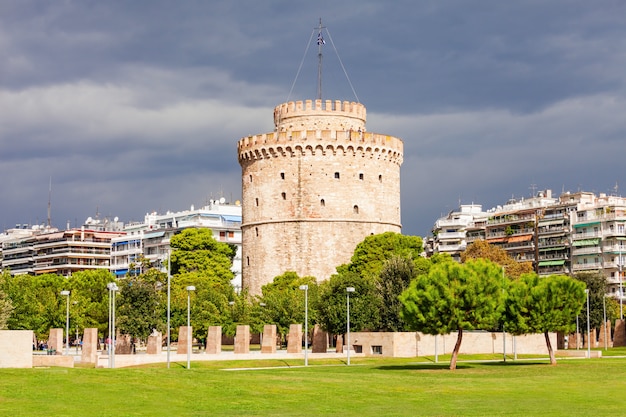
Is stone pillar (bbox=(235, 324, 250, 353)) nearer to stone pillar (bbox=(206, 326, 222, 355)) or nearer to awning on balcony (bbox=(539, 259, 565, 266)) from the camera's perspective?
stone pillar (bbox=(206, 326, 222, 355))

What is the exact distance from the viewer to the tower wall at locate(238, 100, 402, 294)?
94562 millimetres

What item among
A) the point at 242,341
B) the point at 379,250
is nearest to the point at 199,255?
the point at 379,250

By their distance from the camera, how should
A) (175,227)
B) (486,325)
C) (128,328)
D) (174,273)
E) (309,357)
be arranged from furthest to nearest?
(175,227), (174,273), (128,328), (309,357), (486,325)

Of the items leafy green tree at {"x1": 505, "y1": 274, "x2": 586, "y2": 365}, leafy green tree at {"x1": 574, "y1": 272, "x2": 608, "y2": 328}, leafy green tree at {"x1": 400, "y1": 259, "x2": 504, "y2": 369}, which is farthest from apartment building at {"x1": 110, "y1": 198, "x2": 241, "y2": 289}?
leafy green tree at {"x1": 400, "y1": 259, "x2": 504, "y2": 369}

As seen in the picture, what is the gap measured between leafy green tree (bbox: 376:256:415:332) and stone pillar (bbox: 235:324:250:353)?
41.8ft

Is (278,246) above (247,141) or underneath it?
underneath

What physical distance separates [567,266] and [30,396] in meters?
Result: 97.5

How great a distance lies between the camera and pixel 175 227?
464ft

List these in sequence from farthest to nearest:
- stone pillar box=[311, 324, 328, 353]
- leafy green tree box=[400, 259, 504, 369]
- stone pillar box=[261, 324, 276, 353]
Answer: stone pillar box=[311, 324, 328, 353], stone pillar box=[261, 324, 276, 353], leafy green tree box=[400, 259, 504, 369]

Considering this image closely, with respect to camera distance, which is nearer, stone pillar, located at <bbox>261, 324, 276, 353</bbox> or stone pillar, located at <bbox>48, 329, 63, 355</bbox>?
stone pillar, located at <bbox>48, 329, 63, 355</bbox>

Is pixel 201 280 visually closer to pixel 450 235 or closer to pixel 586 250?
pixel 586 250

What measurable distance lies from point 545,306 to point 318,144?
1467 inches

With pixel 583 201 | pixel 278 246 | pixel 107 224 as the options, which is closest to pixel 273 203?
pixel 278 246

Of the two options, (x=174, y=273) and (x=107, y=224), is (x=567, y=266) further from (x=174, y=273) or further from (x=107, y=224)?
(x=107, y=224)
